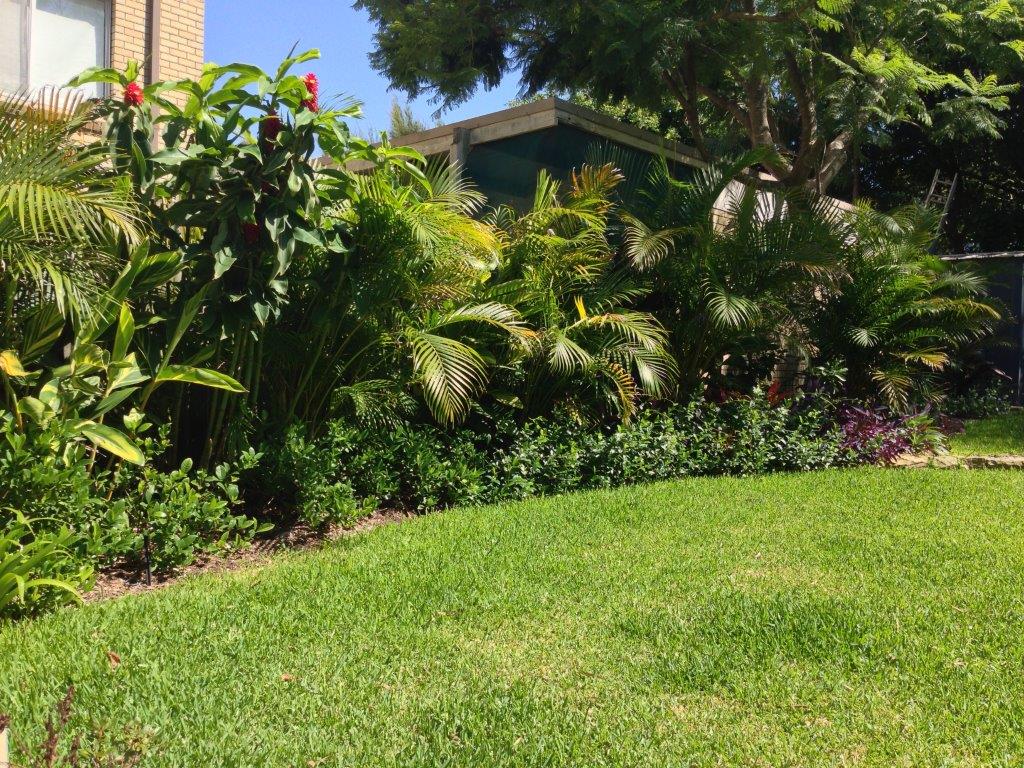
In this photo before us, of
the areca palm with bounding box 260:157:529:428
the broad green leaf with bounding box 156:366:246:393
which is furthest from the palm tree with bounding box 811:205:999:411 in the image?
the broad green leaf with bounding box 156:366:246:393

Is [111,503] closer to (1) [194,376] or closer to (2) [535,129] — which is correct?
(1) [194,376]

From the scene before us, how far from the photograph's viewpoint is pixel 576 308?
327 inches

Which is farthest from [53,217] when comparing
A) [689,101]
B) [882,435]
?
[689,101]

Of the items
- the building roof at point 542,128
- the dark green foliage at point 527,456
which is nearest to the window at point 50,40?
the building roof at point 542,128

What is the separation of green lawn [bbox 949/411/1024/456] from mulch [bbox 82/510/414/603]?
6.33 m

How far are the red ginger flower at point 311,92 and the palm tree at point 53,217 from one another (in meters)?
1.20

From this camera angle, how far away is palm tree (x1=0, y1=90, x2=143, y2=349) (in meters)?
4.77

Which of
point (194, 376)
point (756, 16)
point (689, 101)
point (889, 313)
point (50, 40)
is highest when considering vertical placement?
point (756, 16)

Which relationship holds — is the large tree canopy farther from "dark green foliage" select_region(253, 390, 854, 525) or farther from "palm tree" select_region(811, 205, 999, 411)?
"dark green foliage" select_region(253, 390, 854, 525)

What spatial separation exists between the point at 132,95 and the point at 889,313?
782 cm

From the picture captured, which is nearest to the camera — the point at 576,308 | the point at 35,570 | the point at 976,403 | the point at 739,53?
the point at 35,570

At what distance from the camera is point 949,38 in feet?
36.1

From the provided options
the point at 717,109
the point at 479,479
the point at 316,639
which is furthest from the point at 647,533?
the point at 717,109

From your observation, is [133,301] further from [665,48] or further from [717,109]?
[717,109]
